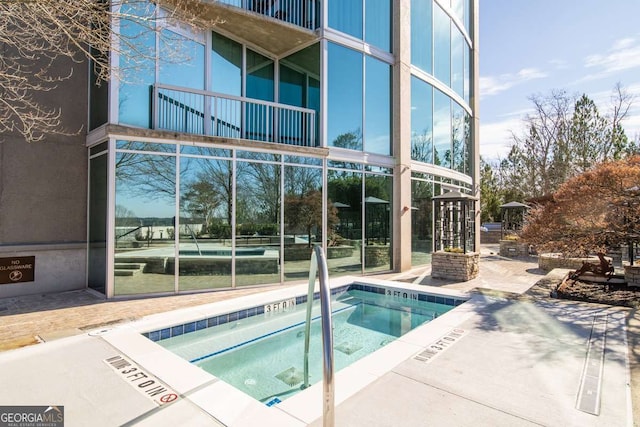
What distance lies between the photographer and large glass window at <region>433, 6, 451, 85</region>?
1303 cm

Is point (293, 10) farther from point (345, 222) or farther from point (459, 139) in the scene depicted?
point (459, 139)

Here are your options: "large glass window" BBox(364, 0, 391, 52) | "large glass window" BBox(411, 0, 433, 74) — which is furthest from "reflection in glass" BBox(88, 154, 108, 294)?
"large glass window" BBox(411, 0, 433, 74)

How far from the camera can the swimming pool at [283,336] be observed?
4.43 metres

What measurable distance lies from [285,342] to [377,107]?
807 centimetres

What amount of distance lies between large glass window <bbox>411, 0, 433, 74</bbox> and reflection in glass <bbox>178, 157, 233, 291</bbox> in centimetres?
816

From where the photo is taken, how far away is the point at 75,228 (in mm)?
7945

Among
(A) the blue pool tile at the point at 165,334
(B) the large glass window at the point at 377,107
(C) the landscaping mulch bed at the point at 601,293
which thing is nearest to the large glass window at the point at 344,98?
(B) the large glass window at the point at 377,107

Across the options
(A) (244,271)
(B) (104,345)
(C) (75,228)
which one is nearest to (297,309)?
(A) (244,271)

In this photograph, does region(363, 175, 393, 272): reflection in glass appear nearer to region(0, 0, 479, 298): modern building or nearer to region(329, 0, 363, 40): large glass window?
region(0, 0, 479, 298): modern building

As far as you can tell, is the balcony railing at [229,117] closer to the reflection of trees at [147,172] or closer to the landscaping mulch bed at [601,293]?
the reflection of trees at [147,172]

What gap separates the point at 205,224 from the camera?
25.7ft

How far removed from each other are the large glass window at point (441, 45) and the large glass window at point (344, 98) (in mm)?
4350

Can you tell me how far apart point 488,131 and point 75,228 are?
34.0 metres

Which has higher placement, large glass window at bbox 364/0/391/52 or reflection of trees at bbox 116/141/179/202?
large glass window at bbox 364/0/391/52
